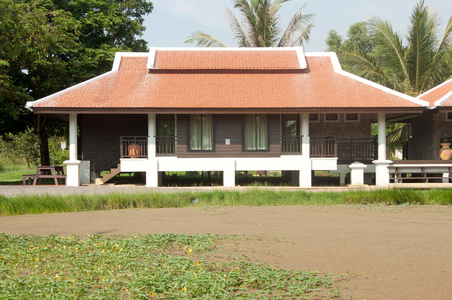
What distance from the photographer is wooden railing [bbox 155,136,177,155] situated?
65.4 ft

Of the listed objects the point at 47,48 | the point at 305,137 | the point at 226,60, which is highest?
the point at 47,48

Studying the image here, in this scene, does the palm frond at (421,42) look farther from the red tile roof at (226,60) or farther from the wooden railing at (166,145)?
the wooden railing at (166,145)

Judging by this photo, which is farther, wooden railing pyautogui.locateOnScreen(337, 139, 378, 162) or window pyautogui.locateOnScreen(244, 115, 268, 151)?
wooden railing pyautogui.locateOnScreen(337, 139, 378, 162)

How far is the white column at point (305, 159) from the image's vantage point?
19172mm

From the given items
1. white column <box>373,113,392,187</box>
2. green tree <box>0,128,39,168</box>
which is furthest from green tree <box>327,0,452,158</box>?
green tree <box>0,128,39,168</box>

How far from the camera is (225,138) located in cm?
1969

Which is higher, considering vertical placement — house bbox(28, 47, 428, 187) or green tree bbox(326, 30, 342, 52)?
green tree bbox(326, 30, 342, 52)

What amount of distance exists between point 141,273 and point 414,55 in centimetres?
2570

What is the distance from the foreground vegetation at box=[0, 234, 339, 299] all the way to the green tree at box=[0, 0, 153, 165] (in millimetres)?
15764

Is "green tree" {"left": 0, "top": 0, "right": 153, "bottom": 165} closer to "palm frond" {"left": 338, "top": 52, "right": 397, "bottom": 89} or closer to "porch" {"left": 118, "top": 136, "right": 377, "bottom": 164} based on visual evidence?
"porch" {"left": 118, "top": 136, "right": 377, "bottom": 164}

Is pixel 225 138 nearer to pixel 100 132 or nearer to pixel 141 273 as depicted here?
pixel 100 132

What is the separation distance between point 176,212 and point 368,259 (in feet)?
18.7

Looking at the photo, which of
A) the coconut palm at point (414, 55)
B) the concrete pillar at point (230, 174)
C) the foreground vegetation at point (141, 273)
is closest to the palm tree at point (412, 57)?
the coconut palm at point (414, 55)

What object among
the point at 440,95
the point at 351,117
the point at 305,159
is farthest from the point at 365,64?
the point at 305,159
